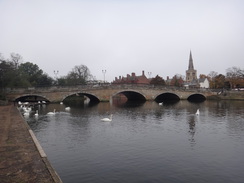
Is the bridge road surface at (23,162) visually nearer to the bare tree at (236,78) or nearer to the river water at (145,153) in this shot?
the river water at (145,153)

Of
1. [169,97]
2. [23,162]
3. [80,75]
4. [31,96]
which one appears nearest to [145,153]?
[23,162]

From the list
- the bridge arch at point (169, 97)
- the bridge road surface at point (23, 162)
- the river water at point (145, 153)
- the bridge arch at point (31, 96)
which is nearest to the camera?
the bridge road surface at point (23, 162)

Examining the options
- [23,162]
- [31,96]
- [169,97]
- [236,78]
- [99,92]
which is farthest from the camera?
[236,78]

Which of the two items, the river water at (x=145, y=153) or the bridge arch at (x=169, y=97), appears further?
the bridge arch at (x=169, y=97)

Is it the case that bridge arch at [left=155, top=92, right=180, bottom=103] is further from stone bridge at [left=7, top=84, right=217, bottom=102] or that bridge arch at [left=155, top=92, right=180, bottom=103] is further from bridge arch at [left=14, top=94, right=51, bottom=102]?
bridge arch at [left=14, top=94, right=51, bottom=102]

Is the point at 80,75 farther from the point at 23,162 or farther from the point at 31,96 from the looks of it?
the point at 23,162

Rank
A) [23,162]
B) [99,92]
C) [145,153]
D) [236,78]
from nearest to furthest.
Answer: [23,162]
[145,153]
[99,92]
[236,78]

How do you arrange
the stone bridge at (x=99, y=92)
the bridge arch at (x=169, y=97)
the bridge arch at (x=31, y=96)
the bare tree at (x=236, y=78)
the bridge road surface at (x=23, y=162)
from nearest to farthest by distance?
the bridge road surface at (x=23, y=162) → the stone bridge at (x=99, y=92) → the bridge arch at (x=31, y=96) → the bridge arch at (x=169, y=97) → the bare tree at (x=236, y=78)

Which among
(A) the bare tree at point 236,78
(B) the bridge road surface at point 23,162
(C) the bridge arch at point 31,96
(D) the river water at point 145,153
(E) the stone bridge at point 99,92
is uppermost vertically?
(A) the bare tree at point 236,78

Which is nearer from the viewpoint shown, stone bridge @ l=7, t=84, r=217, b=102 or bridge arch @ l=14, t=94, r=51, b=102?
stone bridge @ l=7, t=84, r=217, b=102

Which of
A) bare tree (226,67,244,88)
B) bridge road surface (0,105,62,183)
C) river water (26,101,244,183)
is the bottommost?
river water (26,101,244,183)

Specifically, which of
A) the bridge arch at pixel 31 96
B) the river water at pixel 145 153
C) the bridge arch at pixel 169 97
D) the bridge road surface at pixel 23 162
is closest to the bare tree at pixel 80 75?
the bridge arch at pixel 31 96

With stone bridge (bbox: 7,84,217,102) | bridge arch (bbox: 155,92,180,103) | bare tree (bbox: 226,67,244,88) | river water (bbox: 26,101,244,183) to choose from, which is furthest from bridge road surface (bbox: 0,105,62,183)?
bare tree (bbox: 226,67,244,88)

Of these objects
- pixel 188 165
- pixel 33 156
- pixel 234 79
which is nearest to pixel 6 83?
pixel 33 156
